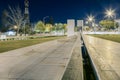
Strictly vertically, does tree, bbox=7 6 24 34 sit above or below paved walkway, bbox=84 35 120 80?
above

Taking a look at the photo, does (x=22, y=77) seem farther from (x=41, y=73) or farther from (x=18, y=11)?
(x=18, y=11)

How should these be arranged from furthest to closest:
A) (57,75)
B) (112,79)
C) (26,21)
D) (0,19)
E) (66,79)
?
(0,19), (26,21), (57,75), (112,79), (66,79)

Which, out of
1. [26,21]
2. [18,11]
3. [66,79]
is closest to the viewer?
[66,79]

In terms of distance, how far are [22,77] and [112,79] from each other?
10.7 ft

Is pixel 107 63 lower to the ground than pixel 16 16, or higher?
lower

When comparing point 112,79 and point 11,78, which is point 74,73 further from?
point 11,78

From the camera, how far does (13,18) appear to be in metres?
96.8

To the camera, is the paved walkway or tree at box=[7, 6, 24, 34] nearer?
the paved walkway

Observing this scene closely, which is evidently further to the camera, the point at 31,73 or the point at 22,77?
the point at 31,73

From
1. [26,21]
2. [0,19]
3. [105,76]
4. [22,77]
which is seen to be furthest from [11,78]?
[0,19]

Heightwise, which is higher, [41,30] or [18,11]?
[18,11]

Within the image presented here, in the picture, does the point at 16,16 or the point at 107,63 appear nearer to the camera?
the point at 107,63

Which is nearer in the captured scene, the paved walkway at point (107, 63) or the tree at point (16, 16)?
the paved walkway at point (107, 63)

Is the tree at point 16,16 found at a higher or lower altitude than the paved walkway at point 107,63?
higher
